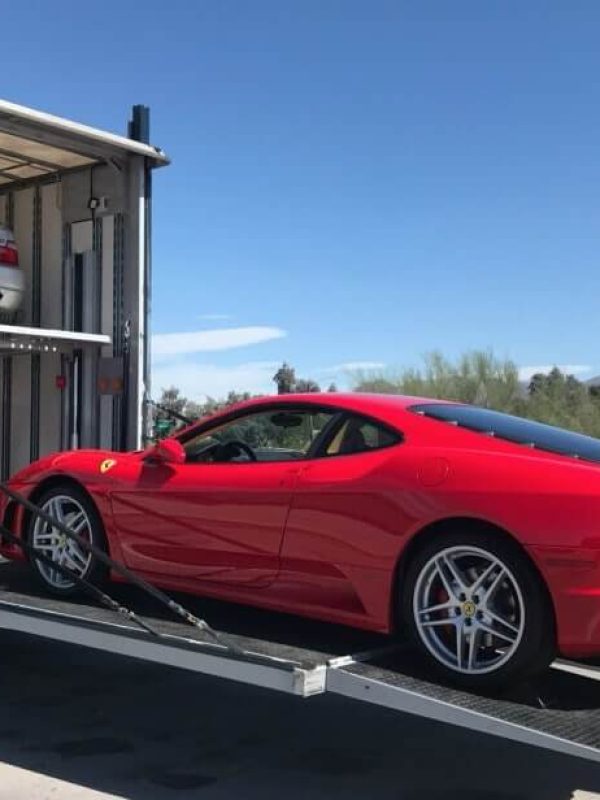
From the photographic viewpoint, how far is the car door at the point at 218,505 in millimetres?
4367

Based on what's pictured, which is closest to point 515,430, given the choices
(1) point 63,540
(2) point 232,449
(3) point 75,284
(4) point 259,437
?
(4) point 259,437

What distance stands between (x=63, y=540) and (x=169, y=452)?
0.92m

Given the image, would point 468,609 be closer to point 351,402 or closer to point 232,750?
point 351,402

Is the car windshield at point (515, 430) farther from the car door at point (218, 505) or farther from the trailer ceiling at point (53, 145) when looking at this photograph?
the trailer ceiling at point (53, 145)

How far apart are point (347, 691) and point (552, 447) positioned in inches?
51.0

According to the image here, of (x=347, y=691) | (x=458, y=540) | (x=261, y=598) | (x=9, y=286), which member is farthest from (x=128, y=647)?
(x=9, y=286)

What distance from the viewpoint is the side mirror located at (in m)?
4.80

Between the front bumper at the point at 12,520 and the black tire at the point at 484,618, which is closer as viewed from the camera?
the black tire at the point at 484,618

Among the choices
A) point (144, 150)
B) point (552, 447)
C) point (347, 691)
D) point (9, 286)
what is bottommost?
point (347, 691)

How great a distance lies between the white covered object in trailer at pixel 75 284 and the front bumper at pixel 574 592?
4.65 m

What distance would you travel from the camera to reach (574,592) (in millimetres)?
3473

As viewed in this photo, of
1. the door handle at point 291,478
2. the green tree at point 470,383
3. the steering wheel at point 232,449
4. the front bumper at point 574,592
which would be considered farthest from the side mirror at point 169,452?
the green tree at point 470,383

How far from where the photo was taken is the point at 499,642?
12.2 ft

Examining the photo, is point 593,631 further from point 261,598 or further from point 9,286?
point 9,286
